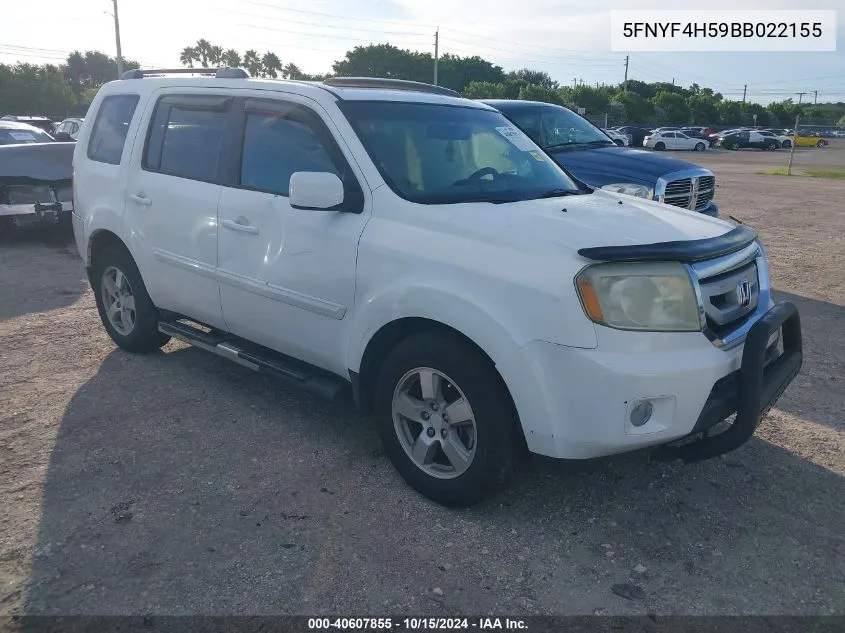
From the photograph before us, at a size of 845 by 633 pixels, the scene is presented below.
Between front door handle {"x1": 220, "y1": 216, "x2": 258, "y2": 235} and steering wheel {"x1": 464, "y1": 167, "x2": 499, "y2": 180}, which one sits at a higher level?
steering wheel {"x1": 464, "y1": 167, "x2": 499, "y2": 180}

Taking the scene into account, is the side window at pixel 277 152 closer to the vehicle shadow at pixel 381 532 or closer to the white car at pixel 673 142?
the vehicle shadow at pixel 381 532

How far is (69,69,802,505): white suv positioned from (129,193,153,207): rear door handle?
1 cm

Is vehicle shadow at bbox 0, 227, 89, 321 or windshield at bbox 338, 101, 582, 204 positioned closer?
windshield at bbox 338, 101, 582, 204

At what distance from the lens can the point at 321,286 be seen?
3.55 m

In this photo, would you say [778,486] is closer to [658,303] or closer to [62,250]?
[658,303]

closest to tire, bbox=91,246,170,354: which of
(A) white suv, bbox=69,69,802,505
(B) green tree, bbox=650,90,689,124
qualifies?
(A) white suv, bbox=69,69,802,505

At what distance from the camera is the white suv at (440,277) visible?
9.04ft

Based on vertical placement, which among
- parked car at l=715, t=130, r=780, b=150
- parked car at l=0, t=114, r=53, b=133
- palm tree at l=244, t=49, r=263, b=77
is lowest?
parked car at l=0, t=114, r=53, b=133

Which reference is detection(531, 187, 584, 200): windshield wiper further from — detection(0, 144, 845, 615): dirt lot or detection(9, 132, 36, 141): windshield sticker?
detection(9, 132, 36, 141): windshield sticker

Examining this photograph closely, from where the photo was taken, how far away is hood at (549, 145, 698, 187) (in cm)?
715

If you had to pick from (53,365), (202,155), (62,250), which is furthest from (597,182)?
(62,250)

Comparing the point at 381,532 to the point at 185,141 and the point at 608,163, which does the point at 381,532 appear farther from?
the point at 608,163

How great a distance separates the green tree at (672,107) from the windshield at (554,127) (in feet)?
236

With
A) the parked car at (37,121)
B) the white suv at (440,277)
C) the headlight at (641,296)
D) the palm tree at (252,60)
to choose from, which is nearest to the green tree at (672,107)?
the palm tree at (252,60)
